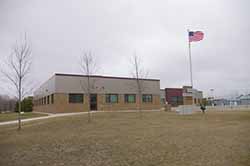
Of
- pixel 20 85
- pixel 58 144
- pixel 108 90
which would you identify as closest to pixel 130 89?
pixel 108 90

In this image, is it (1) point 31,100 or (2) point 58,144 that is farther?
(1) point 31,100

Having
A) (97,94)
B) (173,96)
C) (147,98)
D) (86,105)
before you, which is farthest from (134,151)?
(173,96)

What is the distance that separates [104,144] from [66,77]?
2859 centimetres

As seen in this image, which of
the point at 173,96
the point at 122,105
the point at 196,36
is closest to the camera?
the point at 196,36

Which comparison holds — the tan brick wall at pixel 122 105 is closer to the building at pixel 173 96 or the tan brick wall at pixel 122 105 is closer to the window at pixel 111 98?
the window at pixel 111 98

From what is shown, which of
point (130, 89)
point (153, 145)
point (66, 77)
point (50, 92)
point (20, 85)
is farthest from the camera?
point (130, 89)

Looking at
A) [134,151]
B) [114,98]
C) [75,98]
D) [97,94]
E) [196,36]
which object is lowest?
[134,151]

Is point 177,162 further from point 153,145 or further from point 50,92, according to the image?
point 50,92

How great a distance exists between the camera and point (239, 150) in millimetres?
7840

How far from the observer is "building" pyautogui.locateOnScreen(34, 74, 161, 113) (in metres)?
35.4

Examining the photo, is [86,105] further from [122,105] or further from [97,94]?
[122,105]

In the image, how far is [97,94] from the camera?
38.9 meters

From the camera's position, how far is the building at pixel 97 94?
3544cm

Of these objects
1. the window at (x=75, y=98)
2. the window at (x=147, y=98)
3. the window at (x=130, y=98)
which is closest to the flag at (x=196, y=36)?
the window at (x=130, y=98)
